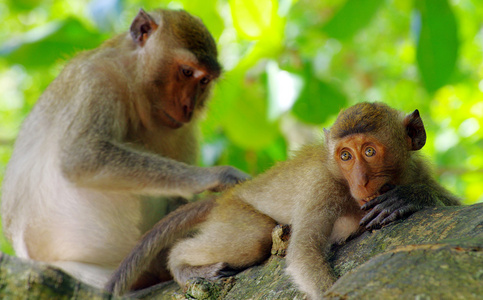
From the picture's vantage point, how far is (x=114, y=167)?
4.28 meters

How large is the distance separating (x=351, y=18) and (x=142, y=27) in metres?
2.07

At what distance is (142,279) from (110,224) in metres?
0.64

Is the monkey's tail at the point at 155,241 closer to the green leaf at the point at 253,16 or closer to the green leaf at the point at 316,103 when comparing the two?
the green leaf at the point at 253,16

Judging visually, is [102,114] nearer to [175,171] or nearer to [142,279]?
[175,171]

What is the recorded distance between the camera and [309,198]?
10.3 ft

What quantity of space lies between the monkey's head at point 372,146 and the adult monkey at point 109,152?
1.28m

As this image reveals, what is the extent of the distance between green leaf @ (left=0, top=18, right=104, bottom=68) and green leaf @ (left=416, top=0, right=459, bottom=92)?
3.36 metres

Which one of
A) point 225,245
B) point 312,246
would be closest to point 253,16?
point 225,245

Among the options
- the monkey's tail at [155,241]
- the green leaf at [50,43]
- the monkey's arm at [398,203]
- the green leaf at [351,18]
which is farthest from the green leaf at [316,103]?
the monkey's arm at [398,203]

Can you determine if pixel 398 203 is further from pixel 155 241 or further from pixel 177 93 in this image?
pixel 177 93

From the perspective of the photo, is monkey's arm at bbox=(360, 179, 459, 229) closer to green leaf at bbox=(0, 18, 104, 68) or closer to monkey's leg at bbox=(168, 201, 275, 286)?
monkey's leg at bbox=(168, 201, 275, 286)

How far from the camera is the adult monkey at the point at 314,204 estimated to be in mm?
2834

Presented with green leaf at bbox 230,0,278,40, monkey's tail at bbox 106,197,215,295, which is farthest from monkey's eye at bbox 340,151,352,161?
green leaf at bbox 230,0,278,40

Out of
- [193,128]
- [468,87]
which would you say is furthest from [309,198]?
[468,87]
